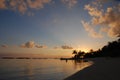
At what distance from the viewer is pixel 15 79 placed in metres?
27.7

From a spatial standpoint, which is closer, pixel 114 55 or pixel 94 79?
pixel 94 79

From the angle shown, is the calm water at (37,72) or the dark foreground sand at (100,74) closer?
the dark foreground sand at (100,74)

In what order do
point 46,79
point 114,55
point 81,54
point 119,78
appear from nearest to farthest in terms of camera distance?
point 119,78, point 46,79, point 114,55, point 81,54

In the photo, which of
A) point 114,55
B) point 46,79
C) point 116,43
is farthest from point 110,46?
point 46,79

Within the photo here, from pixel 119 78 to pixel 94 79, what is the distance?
2419mm

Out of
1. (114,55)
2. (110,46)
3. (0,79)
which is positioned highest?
(110,46)

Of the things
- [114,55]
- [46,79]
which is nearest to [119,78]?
[46,79]

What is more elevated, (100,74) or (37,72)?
(100,74)

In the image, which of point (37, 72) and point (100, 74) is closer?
point (100, 74)

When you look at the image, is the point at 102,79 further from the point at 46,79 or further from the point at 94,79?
the point at 46,79

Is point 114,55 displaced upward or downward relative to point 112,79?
upward

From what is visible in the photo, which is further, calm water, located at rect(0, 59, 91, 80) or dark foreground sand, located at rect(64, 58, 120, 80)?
calm water, located at rect(0, 59, 91, 80)

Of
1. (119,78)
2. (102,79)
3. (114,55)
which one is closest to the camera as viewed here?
(119,78)

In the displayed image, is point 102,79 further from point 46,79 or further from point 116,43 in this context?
point 116,43
